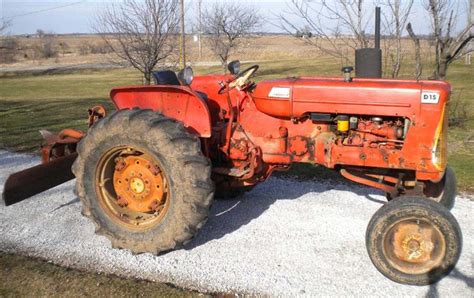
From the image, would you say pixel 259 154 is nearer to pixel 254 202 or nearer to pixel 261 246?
pixel 261 246

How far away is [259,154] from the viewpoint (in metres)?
4.44

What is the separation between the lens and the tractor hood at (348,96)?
12.4 ft

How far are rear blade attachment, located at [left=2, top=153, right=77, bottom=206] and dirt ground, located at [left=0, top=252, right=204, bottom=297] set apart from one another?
64 centimetres

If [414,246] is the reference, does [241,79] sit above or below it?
above

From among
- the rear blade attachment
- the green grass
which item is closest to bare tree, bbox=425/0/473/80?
the green grass

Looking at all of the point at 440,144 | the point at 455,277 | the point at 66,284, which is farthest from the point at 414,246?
the point at 66,284

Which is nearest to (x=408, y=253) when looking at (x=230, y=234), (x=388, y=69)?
(x=230, y=234)

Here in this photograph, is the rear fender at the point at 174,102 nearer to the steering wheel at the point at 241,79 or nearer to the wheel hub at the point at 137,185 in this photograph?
the steering wheel at the point at 241,79

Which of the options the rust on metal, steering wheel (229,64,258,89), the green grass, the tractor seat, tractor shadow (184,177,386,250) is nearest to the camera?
the rust on metal

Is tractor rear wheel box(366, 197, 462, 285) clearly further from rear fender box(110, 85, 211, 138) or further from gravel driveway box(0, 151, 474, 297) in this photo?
rear fender box(110, 85, 211, 138)

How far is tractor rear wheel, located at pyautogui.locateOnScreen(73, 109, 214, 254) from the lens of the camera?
3898mm

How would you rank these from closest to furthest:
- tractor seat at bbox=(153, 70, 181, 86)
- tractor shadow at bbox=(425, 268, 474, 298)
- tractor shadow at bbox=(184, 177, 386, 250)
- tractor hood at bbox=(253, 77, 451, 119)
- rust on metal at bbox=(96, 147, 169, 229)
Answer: tractor shadow at bbox=(425, 268, 474, 298) → tractor hood at bbox=(253, 77, 451, 119) → rust on metal at bbox=(96, 147, 169, 229) → tractor shadow at bbox=(184, 177, 386, 250) → tractor seat at bbox=(153, 70, 181, 86)

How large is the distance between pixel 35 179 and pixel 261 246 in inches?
87.6

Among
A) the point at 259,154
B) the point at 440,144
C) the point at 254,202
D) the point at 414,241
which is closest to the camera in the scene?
the point at 414,241
